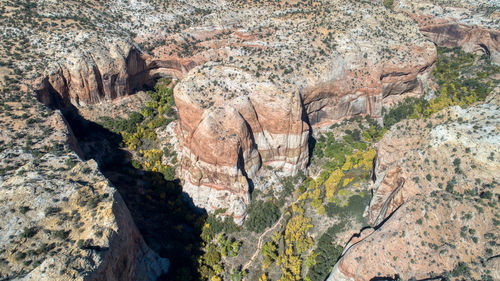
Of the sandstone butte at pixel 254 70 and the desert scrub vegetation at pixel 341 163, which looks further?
the desert scrub vegetation at pixel 341 163

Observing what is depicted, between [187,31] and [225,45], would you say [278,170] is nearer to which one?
[225,45]

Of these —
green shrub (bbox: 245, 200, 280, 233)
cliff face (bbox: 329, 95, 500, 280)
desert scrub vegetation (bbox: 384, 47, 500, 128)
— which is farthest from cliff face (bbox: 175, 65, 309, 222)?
desert scrub vegetation (bbox: 384, 47, 500, 128)

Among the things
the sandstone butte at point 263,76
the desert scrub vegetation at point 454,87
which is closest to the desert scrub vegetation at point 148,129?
the sandstone butte at point 263,76

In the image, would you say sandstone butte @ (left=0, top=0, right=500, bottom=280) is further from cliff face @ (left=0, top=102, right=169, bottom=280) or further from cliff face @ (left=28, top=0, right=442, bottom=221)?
cliff face @ (left=0, top=102, right=169, bottom=280)

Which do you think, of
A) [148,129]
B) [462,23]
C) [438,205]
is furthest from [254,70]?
[462,23]

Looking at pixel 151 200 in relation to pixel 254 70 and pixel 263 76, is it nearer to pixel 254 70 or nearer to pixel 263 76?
pixel 263 76

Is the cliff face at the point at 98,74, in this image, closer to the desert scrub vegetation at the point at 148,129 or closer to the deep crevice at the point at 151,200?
the deep crevice at the point at 151,200
